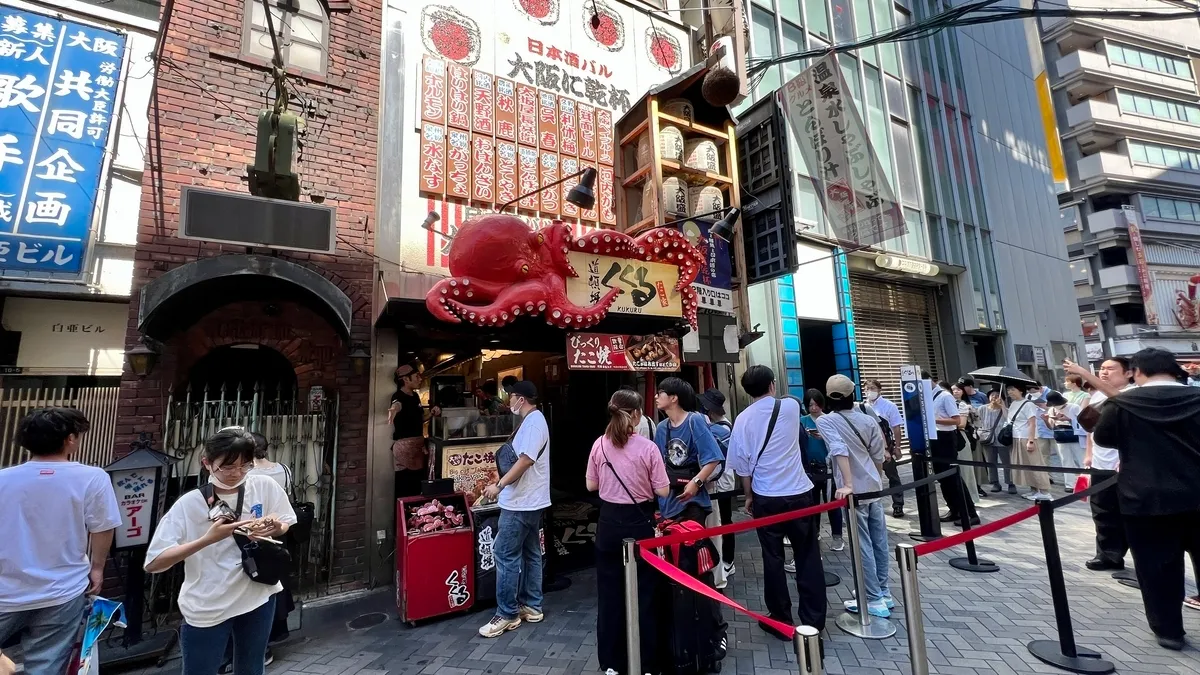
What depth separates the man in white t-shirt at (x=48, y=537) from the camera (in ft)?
9.59

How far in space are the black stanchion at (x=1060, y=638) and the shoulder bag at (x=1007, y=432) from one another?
708cm

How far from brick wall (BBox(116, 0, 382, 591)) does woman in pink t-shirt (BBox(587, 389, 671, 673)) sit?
3821 mm

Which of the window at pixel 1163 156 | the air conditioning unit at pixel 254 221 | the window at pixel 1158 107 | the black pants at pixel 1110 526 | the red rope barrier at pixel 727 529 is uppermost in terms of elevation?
the window at pixel 1158 107

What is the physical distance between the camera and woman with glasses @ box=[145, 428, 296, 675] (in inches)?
106

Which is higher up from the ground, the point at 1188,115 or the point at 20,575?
the point at 1188,115

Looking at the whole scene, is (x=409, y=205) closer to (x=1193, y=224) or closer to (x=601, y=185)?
(x=601, y=185)

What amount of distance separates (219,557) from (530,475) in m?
2.54

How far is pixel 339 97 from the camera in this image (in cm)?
698

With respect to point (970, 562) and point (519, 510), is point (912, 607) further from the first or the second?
point (970, 562)

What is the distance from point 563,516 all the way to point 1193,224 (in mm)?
44937

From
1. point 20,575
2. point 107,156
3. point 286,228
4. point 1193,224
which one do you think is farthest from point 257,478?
point 1193,224

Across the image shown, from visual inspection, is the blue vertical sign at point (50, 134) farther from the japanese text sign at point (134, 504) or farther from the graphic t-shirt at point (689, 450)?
the graphic t-shirt at point (689, 450)

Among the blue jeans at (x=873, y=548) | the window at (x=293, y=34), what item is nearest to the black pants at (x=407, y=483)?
the blue jeans at (x=873, y=548)

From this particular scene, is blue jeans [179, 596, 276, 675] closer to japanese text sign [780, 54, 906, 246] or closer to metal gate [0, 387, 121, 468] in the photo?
metal gate [0, 387, 121, 468]
